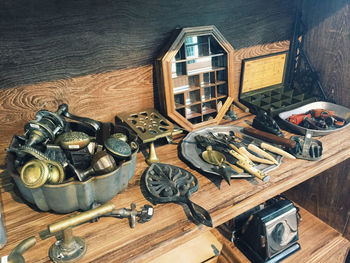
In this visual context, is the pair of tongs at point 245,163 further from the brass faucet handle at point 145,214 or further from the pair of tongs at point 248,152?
the brass faucet handle at point 145,214

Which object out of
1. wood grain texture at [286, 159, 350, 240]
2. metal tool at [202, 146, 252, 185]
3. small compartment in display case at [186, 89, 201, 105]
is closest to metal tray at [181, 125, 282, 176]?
metal tool at [202, 146, 252, 185]

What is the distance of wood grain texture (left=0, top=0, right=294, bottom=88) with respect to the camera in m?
0.95

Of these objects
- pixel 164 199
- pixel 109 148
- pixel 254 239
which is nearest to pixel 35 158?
pixel 109 148

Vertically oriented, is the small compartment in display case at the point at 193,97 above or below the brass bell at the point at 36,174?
above

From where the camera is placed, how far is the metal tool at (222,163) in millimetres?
927

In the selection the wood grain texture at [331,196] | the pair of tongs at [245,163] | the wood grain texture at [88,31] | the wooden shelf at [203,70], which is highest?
the wood grain texture at [88,31]

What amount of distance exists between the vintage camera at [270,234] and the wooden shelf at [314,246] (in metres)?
0.04

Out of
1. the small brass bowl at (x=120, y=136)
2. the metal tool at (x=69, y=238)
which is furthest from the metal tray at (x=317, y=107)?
the metal tool at (x=69, y=238)

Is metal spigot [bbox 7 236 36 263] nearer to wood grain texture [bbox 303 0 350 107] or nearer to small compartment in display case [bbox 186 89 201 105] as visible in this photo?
small compartment in display case [bbox 186 89 201 105]

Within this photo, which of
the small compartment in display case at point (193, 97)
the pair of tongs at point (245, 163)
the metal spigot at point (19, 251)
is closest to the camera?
the metal spigot at point (19, 251)

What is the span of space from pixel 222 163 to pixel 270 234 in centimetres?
49

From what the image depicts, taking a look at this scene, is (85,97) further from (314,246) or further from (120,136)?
(314,246)

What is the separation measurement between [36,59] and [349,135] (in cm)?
134

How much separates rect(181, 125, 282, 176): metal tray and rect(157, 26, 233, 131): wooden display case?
49mm
